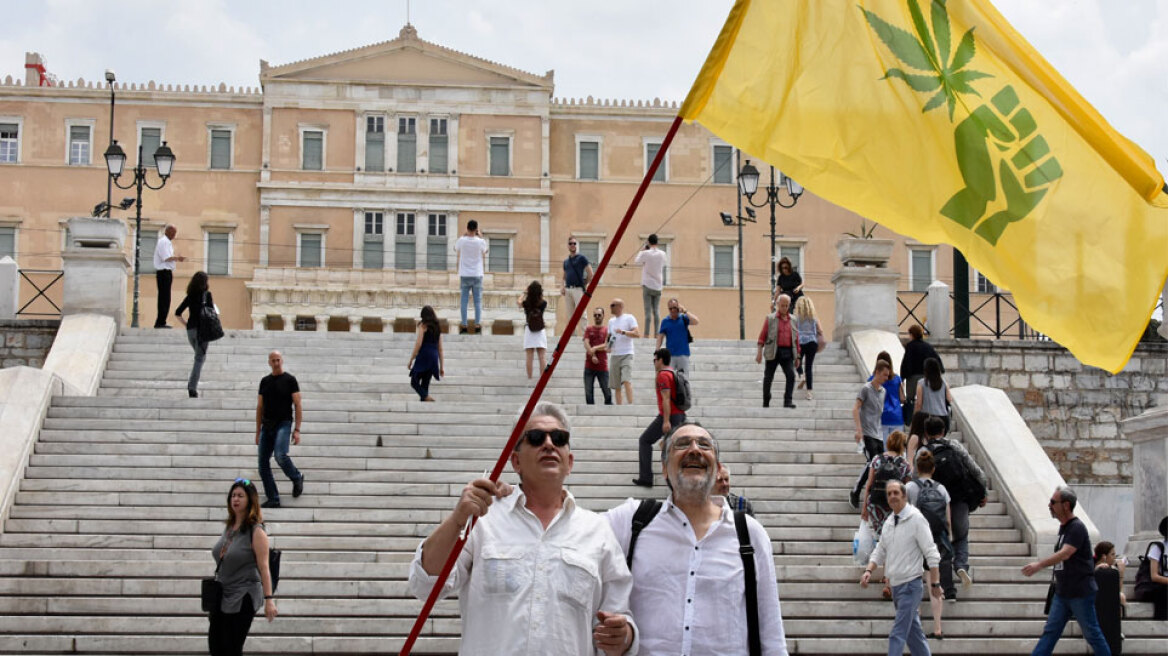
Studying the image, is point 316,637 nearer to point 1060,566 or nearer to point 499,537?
point 1060,566

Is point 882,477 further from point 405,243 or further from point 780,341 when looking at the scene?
point 405,243

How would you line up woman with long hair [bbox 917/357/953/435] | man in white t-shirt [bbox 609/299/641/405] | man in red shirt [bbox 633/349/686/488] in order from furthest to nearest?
1. man in white t-shirt [bbox 609/299/641/405]
2. woman with long hair [bbox 917/357/953/435]
3. man in red shirt [bbox 633/349/686/488]

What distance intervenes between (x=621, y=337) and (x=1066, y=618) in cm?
765

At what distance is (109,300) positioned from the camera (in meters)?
20.4

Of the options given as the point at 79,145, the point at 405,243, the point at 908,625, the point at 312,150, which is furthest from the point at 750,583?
the point at 79,145

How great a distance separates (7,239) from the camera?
53.0m

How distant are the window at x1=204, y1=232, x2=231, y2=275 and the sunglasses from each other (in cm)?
4934

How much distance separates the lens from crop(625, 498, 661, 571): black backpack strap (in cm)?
517

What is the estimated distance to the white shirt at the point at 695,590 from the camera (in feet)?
16.5

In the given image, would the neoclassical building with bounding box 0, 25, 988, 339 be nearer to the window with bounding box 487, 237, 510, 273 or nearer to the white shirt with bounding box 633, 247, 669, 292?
the window with bounding box 487, 237, 510, 273

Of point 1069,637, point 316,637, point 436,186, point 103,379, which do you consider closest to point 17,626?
point 316,637

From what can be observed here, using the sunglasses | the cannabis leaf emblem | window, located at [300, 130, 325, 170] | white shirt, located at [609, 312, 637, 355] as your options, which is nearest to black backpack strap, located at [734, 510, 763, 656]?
the sunglasses

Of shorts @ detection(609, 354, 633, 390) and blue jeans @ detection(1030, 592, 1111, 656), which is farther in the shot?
shorts @ detection(609, 354, 633, 390)

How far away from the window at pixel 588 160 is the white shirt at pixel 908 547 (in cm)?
4434
